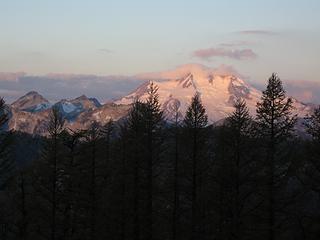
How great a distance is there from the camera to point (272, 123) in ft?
111

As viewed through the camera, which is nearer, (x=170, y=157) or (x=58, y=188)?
(x=58, y=188)

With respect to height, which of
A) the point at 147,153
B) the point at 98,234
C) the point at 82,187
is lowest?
the point at 98,234

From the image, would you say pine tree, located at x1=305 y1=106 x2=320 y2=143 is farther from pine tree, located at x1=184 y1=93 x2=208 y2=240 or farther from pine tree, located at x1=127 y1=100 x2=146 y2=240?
pine tree, located at x1=127 y1=100 x2=146 y2=240

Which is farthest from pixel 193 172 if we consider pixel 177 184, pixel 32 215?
pixel 32 215

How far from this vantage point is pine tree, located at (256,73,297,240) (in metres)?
33.5

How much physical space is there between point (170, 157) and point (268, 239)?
12.6 m

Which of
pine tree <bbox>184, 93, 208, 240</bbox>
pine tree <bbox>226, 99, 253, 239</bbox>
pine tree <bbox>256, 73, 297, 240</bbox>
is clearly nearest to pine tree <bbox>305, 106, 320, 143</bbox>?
pine tree <bbox>256, 73, 297, 240</bbox>

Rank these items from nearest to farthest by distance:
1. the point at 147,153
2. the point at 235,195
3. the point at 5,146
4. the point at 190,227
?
the point at 5,146, the point at 235,195, the point at 147,153, the point at 190,227

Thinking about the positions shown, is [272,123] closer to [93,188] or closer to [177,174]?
[177,174]

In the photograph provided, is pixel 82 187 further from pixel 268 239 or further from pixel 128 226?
pixel 268 239

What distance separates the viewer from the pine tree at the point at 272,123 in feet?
110

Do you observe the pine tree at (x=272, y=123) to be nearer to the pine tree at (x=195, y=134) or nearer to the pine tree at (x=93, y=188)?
the pine tree at (x=195, y=134)

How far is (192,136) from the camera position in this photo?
3938 centimetres

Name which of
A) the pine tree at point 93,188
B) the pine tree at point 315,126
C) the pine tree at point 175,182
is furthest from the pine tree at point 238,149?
the pine tree at point 93,188
